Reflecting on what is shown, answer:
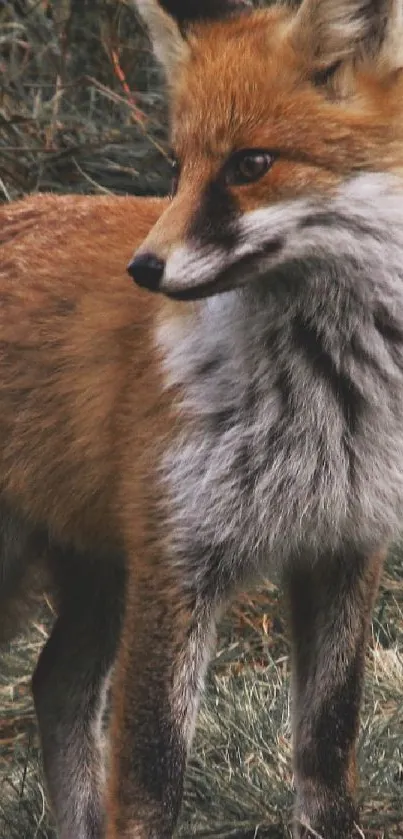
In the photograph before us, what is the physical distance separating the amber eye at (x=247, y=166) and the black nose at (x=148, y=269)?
0.83 ft

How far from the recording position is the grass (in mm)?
4715

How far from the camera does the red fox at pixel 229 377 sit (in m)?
3.51

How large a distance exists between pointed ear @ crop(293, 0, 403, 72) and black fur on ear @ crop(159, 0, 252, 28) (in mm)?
412

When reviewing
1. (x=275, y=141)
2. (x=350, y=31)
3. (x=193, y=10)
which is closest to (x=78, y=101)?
(x=193, y=10)

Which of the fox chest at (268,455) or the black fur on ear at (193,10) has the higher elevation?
the black fur on ear at (193,10)

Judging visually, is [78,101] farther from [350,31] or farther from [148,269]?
[148,269]

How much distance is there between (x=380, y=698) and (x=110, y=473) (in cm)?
179

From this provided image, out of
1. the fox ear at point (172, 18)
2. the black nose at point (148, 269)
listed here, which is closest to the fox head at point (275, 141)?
the black nose at point (148, 269)

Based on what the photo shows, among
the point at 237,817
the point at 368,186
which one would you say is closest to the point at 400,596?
the point at 237,817

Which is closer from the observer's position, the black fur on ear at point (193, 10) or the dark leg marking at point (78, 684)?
the black fur on ear at point (193, 10)

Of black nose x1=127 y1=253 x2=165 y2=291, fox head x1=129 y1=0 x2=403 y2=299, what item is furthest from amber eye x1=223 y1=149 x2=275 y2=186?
black nose x1=127 y1=253 x2=165 y2=291

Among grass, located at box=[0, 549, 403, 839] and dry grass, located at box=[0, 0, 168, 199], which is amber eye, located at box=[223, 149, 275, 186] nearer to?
grass, located at box=[0, 549, 403, 839]

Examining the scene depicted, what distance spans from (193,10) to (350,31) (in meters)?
0.57

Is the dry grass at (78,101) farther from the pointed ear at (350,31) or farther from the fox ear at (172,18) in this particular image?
the pointed ear at (350,31)
